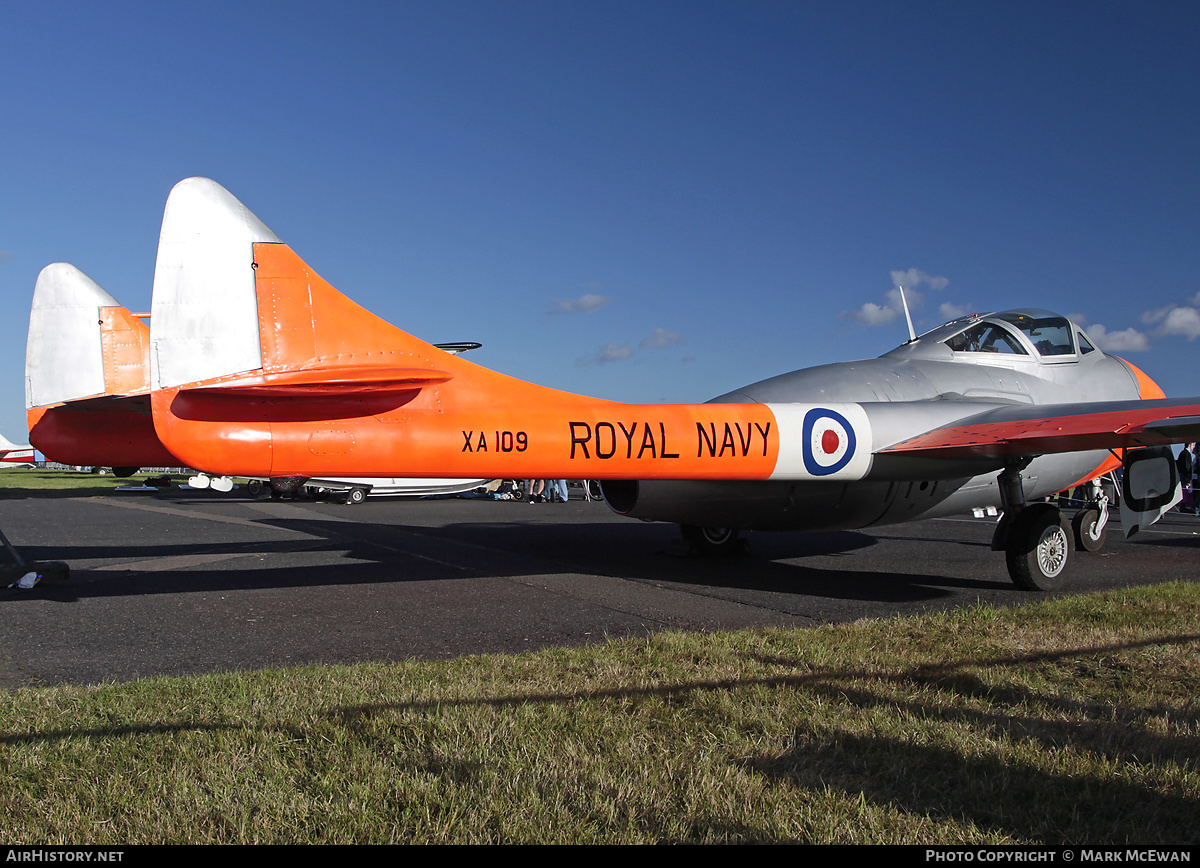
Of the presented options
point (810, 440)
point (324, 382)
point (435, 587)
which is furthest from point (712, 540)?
point (324, 382)

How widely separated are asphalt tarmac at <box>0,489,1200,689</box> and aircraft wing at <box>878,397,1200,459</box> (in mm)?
1373

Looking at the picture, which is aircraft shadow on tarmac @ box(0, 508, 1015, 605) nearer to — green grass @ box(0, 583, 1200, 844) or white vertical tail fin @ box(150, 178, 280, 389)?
green grass @ box(0, 583, 1200, 844)

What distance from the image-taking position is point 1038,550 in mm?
7418

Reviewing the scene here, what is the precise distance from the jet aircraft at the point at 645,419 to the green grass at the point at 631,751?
1667mm

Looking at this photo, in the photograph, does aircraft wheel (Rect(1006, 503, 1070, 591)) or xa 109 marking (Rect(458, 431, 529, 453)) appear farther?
aircraft wheel (Rect(1006, 503, 1070, 591))

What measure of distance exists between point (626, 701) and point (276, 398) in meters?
3.11

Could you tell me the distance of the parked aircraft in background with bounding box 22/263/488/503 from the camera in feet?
22.0

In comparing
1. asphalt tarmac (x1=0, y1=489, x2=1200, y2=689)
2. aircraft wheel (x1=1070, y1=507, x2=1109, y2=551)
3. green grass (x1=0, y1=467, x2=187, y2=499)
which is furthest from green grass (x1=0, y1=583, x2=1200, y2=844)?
green grass (x1=0, y1=467, x2=187, y2=499)

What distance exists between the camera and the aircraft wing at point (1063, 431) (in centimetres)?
629

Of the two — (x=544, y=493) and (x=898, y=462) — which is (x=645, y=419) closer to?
(x=898, y=462)

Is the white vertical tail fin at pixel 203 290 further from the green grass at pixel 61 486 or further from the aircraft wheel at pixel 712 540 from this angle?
the green grass at pixel 61 486

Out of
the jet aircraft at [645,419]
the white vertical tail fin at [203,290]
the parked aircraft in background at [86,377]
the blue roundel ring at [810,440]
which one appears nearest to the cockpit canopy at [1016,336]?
the jet aircraft at [645,419]

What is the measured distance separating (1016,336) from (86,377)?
33.1ft

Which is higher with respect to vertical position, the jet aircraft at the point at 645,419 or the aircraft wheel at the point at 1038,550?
the jet aircraft at the point at 645,419
